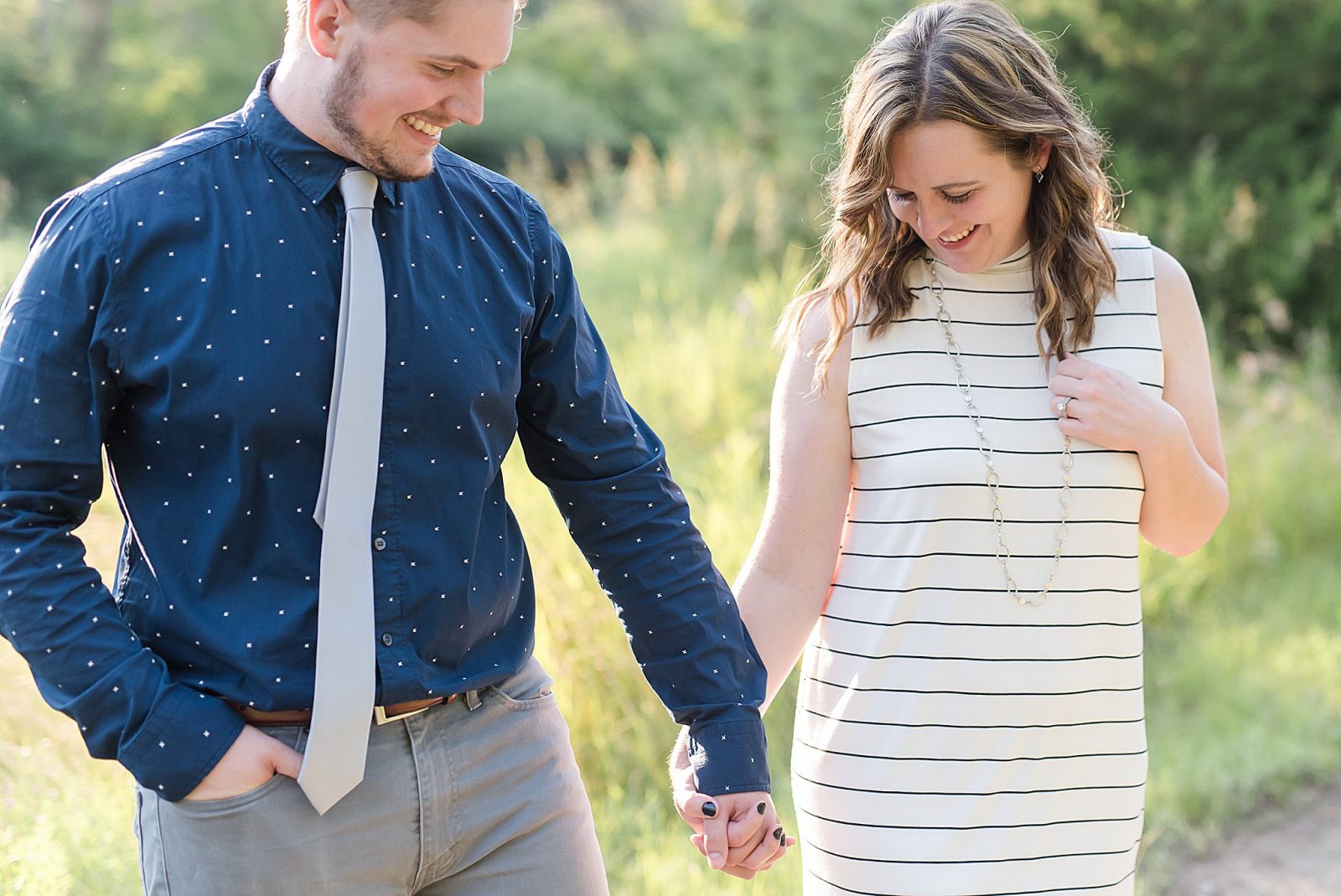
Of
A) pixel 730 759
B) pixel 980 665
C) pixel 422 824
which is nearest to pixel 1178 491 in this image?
pixel 980 665

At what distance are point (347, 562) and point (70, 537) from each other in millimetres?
323

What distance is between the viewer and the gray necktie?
1.68 metres

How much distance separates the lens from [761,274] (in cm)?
854

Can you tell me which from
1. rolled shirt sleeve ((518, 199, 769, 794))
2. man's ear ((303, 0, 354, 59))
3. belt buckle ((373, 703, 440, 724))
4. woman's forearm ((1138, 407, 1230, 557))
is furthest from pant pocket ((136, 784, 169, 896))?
woman's forearm ((1138, 407, 1230, 557))

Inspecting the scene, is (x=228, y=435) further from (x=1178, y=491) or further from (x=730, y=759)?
(x=1178, y=491)

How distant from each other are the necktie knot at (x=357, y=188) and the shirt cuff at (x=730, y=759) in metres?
0.91

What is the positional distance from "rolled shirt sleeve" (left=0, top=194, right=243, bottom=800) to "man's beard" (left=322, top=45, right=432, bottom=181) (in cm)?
31

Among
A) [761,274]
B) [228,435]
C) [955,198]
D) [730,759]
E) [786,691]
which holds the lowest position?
[786,691]

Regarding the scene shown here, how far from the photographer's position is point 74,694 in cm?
162

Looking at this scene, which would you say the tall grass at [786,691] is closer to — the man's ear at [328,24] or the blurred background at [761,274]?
the blurred background at [761,274]

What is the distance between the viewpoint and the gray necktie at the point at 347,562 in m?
1.68

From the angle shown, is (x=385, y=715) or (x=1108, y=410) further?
(x=1108, y=410)

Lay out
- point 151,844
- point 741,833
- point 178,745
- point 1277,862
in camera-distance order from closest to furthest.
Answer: point 178,745
point 151,844
point 741,833
point 1277,862

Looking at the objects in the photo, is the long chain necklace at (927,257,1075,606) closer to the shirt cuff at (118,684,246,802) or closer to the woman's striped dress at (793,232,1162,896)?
the woman's striped dress at (793,232,1162,896)
